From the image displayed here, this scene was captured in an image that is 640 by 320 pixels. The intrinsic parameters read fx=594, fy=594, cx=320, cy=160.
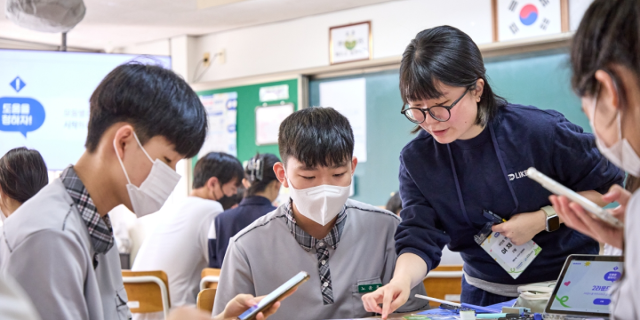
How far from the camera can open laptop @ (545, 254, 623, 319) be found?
1.22 meters

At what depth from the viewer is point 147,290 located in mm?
2727

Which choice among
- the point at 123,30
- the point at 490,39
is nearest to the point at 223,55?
the point at 123,30

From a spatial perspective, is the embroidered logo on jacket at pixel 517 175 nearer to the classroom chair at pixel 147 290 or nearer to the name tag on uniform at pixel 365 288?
the name tag on uniform at pixel 365 288

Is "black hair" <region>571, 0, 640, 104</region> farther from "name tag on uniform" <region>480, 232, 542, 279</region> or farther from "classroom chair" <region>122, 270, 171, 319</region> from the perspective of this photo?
"classroom chair" <region>122, 270, 171, 319</region>

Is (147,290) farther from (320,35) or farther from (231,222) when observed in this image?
(320,35)

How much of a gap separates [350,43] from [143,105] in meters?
3.71

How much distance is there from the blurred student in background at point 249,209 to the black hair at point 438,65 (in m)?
1.71

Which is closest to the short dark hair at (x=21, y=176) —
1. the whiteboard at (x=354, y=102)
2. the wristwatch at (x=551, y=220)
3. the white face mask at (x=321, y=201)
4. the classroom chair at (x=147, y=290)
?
the classroom chair at (x=147, y=290)

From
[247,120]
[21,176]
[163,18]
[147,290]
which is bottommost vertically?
[147,290]

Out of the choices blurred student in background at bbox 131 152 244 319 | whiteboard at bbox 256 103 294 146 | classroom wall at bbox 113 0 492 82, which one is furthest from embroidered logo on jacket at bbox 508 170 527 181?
whiteboard at bbox 256 103 294 146

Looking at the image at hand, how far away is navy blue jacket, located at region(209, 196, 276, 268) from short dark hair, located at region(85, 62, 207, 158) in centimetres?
189

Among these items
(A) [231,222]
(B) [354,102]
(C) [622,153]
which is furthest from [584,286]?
(B) [354,102]

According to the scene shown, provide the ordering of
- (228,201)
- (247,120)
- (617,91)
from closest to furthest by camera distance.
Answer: (617,91), (228,201), (247,120)

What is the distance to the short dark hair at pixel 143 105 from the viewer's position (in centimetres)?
120
